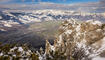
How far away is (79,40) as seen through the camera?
99688 mm

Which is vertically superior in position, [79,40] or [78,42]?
[79,40]

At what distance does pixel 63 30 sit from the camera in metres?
113

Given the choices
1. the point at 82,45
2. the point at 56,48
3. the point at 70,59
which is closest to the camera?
the point at 70,59

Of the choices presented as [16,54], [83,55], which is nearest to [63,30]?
[83,55]

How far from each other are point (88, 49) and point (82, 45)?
19.4ft

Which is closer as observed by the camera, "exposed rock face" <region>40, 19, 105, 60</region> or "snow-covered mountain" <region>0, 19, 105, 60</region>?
"snow-covered mountain" <region>0, 19, 105, 60</region>

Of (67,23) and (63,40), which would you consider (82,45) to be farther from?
(67,23)

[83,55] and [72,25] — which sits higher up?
[72,25]

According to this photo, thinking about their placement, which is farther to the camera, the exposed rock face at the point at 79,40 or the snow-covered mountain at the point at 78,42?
the exposed rock face at the point at 79,40

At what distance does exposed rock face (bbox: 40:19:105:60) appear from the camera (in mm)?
88812

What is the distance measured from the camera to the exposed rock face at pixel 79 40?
291ft

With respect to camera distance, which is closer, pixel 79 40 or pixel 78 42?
pixel 78 42

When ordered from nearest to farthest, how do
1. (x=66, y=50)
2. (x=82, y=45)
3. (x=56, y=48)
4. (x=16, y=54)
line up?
1. (x=16, y=54)
2. (x=82, y=45)
3. (x=66, y=50)
4. (x=56, y=48)

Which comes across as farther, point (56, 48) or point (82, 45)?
point (56, 48)
